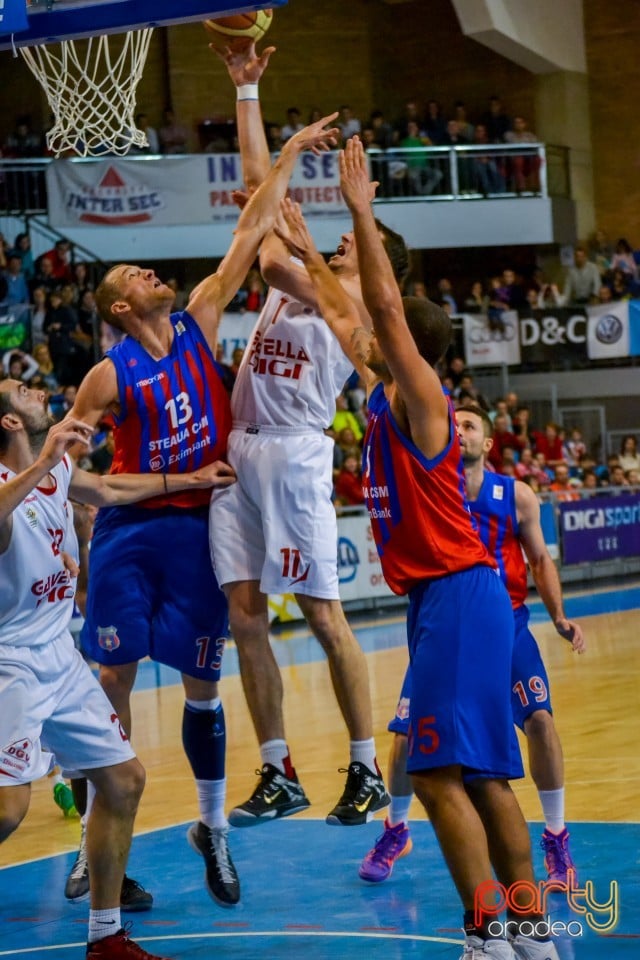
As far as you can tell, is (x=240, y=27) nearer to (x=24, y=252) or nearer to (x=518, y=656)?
(x=518, y=656)

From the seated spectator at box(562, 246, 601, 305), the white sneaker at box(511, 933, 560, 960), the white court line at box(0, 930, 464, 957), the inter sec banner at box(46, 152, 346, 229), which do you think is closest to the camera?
the white sneaker at box(511, 933, 560, 960)

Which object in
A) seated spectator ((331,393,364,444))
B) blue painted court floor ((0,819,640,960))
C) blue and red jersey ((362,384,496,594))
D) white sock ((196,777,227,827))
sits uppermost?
blue and red jersey ((362,384,496,594))

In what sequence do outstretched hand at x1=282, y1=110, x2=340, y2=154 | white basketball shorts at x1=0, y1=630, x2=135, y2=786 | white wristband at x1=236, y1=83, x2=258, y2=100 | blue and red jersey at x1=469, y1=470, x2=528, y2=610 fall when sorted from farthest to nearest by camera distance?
white wristband at x1=236, y1=83, x2=258, y2=100 → blue and red jersey at x1=469, y1=470, x2=528, y2=610 → outstretched hand at x1=282, y1=110, x2=340, y2=154 → white basketball shorts at x1=0, y1=630, x2=135, y2=786

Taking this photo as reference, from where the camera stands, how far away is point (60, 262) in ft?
64.6

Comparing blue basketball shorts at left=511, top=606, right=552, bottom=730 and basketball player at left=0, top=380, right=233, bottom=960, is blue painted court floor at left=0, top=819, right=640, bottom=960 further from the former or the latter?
blue basketball shorts at left=511, top=606, right=552, bottom=730

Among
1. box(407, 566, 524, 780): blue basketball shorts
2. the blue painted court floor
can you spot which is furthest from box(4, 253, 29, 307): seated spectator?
box(407, 566, 524, 780): blue basketball shorts

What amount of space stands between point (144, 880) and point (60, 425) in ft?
9.01

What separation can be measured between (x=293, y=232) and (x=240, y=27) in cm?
114

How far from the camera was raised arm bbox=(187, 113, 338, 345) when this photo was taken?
6660 millimetres

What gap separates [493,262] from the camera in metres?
28.0

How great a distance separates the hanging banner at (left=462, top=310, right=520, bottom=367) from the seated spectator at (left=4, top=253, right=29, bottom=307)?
7.66 m

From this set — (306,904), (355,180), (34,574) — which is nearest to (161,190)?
(306,904)

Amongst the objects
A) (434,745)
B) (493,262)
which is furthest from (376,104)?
(434,745)

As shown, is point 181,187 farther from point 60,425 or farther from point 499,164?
point 60,425
